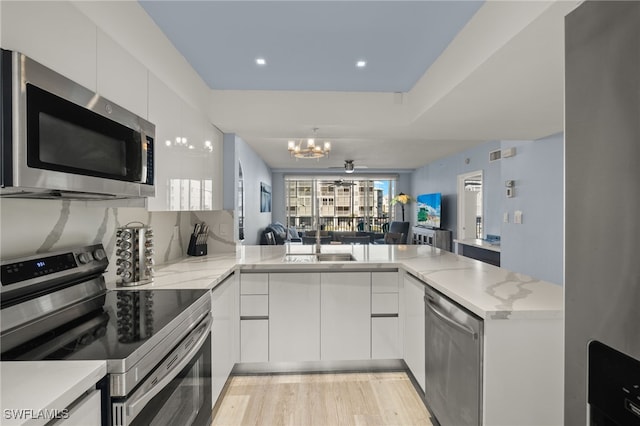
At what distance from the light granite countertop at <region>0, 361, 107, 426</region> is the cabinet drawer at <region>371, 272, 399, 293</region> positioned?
5.98 feet

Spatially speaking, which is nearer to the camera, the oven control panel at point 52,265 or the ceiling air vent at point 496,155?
the oven control panel at point 52,265

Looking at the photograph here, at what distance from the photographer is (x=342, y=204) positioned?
10031mm

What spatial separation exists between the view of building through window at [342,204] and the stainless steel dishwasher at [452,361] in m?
7.90

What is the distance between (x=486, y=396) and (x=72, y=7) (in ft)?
7.43

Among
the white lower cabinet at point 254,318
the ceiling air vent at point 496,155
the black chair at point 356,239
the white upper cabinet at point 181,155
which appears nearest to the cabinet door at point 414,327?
the white lower cabinet at point 254,318

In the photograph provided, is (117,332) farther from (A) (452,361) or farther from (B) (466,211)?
(B) (466,211)

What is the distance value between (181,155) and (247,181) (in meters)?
3.17

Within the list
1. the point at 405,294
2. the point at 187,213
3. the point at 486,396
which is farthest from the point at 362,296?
the point at 187,213

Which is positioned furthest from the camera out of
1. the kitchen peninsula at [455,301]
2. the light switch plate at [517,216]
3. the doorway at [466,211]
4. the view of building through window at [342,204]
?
the view of building through window at [342,204]

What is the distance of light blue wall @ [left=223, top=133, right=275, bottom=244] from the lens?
298 centimetres

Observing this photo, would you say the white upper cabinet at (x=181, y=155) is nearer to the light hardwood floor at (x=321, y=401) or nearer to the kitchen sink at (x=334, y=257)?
the kitchen sink at (x=334, y=257)

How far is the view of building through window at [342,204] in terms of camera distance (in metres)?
9.67

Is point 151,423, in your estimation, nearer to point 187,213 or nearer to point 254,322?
point 254,322

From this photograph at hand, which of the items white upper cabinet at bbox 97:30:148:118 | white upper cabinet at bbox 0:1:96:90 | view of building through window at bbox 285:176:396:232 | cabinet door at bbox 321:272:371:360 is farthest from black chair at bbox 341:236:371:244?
view of building through window at bbox 285:176:396:232
